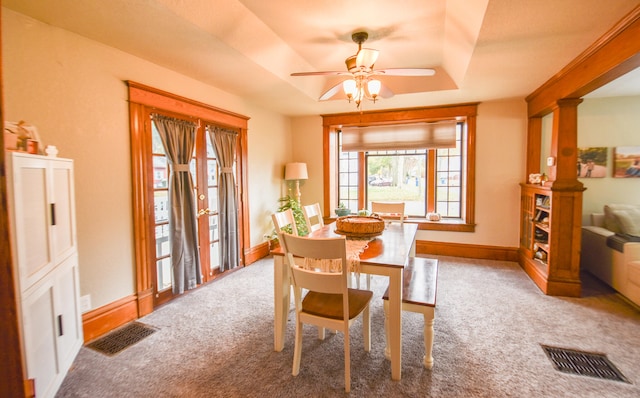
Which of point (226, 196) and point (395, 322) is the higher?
point (226, 196)

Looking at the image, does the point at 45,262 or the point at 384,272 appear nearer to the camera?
the point at 45,262

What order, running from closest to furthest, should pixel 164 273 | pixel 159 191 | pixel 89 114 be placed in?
pixel 89 114 → pixel 159 191 → pixel 164 273

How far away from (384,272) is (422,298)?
0.38 meters

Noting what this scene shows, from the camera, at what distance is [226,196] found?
151 inches

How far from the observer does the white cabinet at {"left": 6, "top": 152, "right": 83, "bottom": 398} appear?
1488 millimetres

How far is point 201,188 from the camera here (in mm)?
3508

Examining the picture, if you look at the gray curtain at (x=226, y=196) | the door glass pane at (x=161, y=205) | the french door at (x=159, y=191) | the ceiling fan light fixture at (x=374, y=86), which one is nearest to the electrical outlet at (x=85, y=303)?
the french door at (x=159, y=191)

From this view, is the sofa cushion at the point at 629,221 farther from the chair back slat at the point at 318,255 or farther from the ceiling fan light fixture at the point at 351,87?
the chair back slat at the point at 318,255

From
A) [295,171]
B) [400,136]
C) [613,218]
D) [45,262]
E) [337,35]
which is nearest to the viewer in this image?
[45,262]

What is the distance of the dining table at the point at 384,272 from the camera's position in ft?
6.33

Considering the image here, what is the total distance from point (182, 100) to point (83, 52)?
3.04ft

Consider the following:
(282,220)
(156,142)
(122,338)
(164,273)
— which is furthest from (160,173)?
(122,338)

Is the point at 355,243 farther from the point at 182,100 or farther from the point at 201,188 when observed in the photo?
the point at 182,100

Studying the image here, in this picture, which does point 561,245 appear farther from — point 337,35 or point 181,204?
point 181,204
